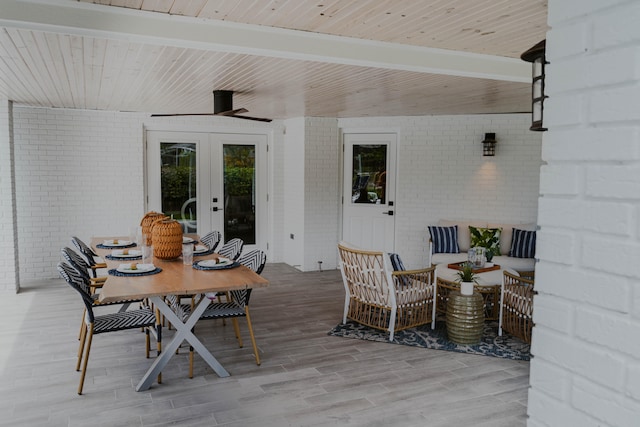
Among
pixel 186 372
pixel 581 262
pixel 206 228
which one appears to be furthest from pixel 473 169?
pixel 581 262

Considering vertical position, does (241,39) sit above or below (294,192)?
above

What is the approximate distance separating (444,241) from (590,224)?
21.5ft

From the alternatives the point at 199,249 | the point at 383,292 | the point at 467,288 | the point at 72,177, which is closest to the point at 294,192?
the point at 72,177

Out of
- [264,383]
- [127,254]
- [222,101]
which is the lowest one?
[264,383]

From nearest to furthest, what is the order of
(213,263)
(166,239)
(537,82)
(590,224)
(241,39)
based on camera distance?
(590,224) < (537,82) < (241,39) < (213,263) < (166,239)

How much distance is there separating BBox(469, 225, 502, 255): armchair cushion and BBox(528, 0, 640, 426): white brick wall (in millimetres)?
6367

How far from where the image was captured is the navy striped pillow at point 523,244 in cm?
692

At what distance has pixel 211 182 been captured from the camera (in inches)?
326

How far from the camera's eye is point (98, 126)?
7430mm

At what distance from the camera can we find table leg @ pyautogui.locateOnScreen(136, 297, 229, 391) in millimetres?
3686

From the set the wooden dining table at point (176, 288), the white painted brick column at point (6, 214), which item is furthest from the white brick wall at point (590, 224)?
the white painted brick column at point (6, 214)

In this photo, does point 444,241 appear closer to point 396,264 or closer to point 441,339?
point 396,264

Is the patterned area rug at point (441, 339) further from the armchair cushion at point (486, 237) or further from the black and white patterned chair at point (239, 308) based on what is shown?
the armchair cushion at point (486, 237)

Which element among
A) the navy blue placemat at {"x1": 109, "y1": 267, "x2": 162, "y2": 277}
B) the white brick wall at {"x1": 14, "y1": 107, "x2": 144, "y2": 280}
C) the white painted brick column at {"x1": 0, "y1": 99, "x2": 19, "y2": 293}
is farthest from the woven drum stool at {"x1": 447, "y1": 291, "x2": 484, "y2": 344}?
the white painted brick column at {"x1": 0, "y1": 99, "x2": 19, "y2": 293}
